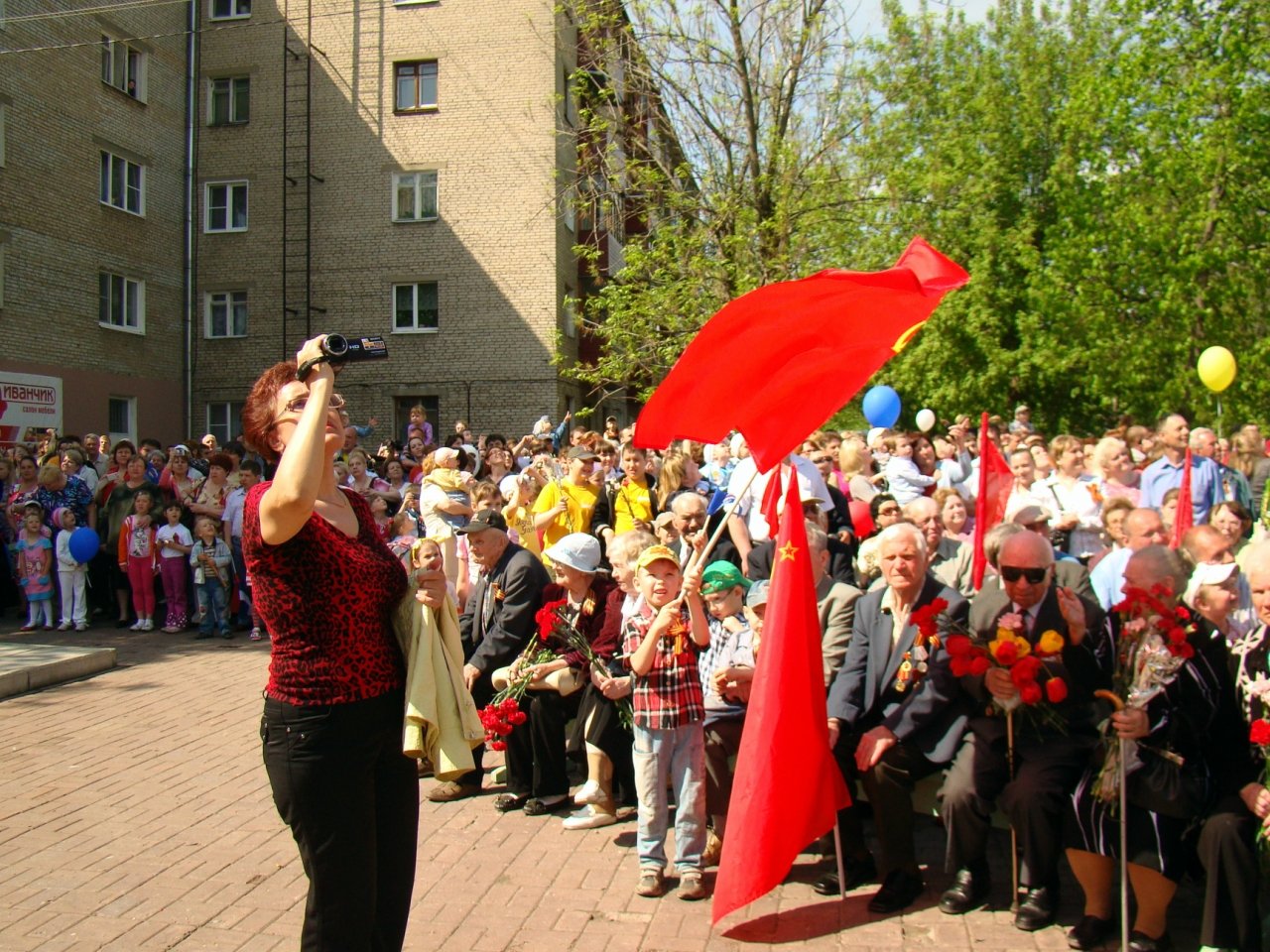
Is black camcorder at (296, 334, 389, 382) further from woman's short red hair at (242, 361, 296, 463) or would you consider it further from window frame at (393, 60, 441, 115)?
window frame at (393, 60, 441, 115)

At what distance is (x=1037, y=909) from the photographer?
4.75 meters

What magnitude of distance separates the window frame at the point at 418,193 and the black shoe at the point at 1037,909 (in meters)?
25.2

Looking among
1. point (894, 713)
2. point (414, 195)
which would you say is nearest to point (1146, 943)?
point (894, 713)

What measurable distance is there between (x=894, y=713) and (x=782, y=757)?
786 mm

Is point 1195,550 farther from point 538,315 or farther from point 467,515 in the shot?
point 538,315

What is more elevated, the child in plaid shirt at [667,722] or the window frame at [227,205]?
the window frame at [227,205]

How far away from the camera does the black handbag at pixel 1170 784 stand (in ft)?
14.5

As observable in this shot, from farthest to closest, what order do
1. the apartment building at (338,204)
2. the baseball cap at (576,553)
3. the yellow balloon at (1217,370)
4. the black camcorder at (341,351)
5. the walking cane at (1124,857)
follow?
the apartment building at (338,204) < the yellow balloon at (1217,370) < the baseball cap at (576,553) < the walking cane at (1124,857) < the black camcorder at (341,351)

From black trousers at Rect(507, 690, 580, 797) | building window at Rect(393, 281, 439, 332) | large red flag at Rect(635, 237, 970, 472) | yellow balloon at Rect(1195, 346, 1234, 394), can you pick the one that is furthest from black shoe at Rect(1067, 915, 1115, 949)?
building window at Rect(393, 281, 439, 332)

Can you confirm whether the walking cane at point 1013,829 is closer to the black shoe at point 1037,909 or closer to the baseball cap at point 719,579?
the black shoe at point 1037,909

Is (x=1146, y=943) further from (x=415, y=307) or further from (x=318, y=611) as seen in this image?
(x=415, y=307)

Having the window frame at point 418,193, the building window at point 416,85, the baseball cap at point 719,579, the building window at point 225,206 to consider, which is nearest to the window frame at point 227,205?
the building window at point 225,206

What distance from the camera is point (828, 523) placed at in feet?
27.7

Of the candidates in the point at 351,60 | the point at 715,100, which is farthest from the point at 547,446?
the point at 351,60
